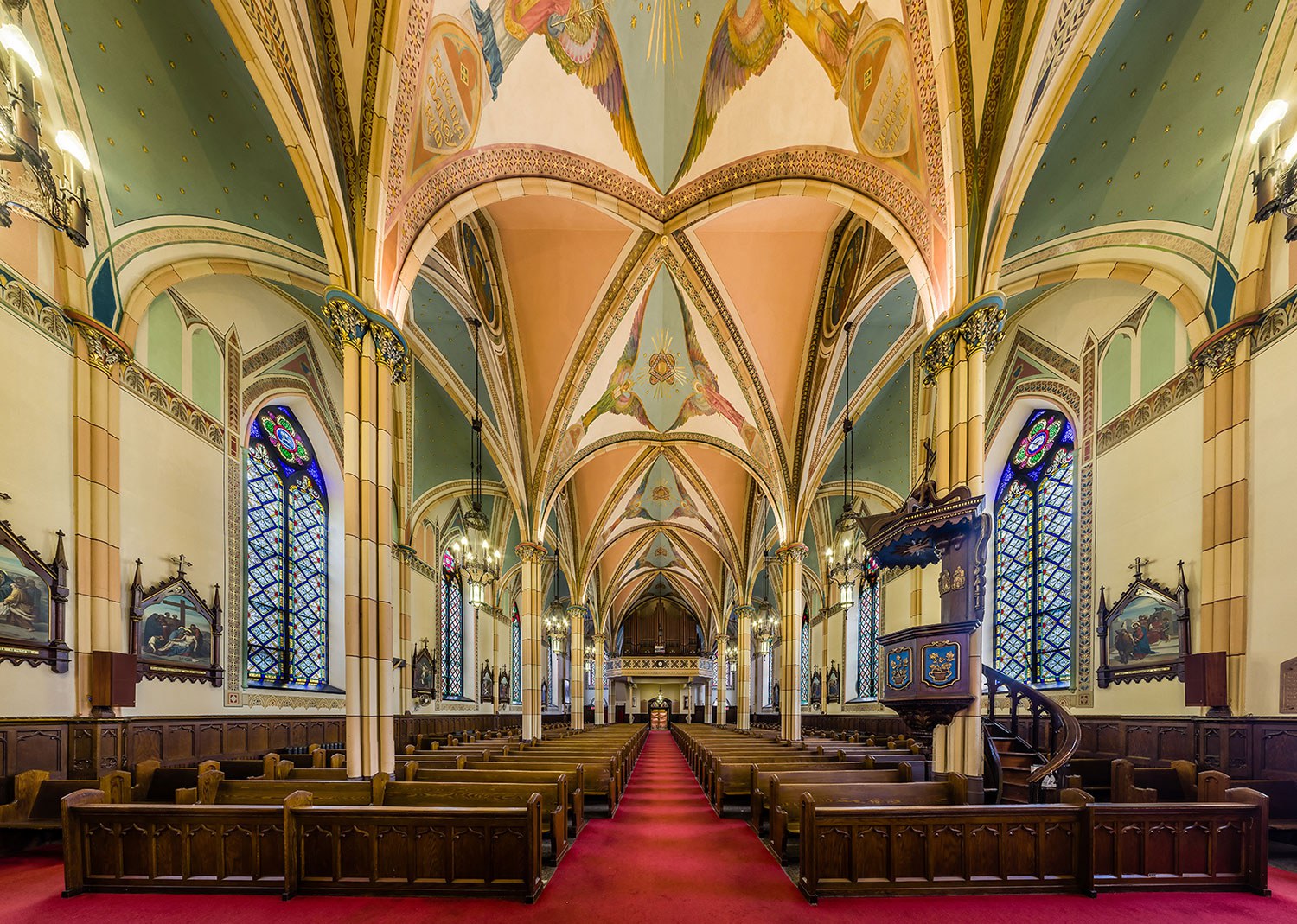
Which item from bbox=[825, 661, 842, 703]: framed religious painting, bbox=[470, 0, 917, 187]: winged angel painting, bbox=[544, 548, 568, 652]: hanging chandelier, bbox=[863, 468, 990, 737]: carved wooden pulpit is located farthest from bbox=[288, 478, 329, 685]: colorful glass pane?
bbox=[825, 661, 842, 703]: framed religious painting

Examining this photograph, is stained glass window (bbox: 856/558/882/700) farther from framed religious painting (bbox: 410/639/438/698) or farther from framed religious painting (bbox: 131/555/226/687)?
framed religious painting (bbox: 131/555/226/687)

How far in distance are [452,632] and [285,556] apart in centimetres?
950

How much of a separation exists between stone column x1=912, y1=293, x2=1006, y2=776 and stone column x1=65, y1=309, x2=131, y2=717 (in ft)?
32.6

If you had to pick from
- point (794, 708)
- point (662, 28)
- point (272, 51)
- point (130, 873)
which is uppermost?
point (662, 28)

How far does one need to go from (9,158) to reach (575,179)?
7372 millimetres

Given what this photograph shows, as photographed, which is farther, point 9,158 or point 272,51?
point 272,51

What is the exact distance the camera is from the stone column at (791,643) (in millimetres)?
15836

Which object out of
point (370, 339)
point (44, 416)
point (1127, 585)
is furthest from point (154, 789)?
point (1127, 585)

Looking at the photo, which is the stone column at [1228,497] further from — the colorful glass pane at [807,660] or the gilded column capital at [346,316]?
the colorful glass pane at [807,660]

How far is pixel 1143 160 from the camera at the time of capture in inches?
343

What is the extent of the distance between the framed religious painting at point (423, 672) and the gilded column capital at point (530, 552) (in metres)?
4.31

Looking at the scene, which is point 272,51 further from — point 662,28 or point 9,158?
point 662,28

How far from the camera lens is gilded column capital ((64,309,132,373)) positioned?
27.0ft

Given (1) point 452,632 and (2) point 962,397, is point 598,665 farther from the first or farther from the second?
(2) point 962,397
